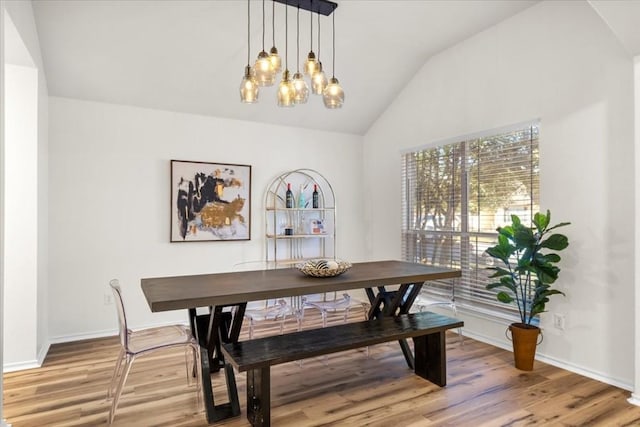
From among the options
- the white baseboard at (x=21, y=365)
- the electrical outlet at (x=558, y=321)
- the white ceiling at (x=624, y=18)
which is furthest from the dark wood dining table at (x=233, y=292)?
the white ceiling at (x=624, y=18)

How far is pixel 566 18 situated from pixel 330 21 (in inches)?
75.0

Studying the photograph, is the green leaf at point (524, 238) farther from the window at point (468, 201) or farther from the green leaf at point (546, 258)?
the window at point (468, 201)

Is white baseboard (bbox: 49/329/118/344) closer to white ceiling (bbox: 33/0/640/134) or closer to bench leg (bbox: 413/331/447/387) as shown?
white ceiling (bbox: 33/0/640/134)

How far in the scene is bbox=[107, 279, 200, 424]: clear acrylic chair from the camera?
2.33 meters

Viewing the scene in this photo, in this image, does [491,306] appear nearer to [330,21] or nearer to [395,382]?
[395,382]

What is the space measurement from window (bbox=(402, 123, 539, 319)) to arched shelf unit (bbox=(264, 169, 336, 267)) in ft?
3.37

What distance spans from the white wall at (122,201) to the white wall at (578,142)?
102 inches

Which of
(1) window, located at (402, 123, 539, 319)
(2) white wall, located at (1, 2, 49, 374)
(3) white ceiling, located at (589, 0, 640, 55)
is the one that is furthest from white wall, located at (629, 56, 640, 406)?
(2) white wall, located at (1, 2, 49, 374)

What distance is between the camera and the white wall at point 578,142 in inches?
109

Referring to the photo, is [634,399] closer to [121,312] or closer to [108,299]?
[121,312]

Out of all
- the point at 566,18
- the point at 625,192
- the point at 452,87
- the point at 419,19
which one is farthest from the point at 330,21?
the point at 625,192

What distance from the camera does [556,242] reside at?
291 centimetres

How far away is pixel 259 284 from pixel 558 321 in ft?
7.88

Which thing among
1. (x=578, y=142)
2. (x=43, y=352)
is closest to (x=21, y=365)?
(x=43, y=352)
